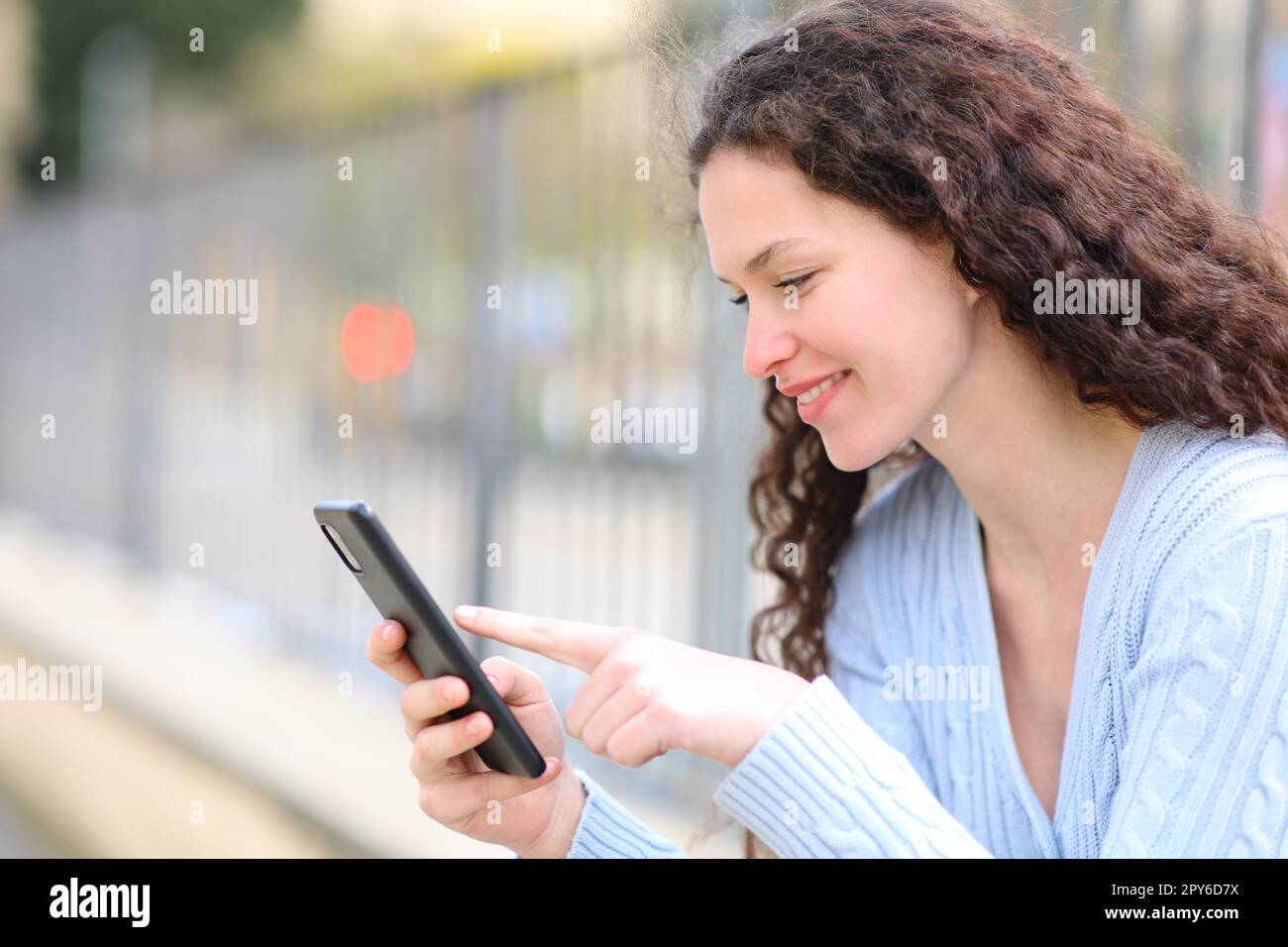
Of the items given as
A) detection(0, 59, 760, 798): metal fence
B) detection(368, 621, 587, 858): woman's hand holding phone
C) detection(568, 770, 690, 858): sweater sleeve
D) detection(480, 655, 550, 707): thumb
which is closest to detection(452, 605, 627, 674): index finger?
detection(368, 621, 587, 858): woman's hand holding phone

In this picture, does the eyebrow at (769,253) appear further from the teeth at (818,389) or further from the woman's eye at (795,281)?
the teeth at (818,389)

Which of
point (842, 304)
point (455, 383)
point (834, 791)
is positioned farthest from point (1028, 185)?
point (455, 383)

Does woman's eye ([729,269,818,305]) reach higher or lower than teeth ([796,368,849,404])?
higher

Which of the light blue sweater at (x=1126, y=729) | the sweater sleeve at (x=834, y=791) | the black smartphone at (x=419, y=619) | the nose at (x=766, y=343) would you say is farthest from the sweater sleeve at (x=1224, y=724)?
the black smartphone at (x=419, y=619)

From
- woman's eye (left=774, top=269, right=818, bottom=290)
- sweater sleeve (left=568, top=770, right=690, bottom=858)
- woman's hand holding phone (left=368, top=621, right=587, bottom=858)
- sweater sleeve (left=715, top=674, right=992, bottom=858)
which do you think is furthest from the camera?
sweater sleeve (left=568, top=770, right=690, bottom=858)

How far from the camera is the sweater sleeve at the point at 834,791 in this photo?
1.45 meters

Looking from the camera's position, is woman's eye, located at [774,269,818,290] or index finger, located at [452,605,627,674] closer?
index finger, located at [452,605,627,674]

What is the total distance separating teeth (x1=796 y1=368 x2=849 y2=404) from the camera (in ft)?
5.75

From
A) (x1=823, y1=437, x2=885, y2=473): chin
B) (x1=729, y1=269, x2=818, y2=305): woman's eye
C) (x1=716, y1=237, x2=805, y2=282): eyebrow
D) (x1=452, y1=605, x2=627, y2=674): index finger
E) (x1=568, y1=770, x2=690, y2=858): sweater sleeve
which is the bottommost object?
(x1=568, y1=770, x2=690, y2=858): sweater sleeve

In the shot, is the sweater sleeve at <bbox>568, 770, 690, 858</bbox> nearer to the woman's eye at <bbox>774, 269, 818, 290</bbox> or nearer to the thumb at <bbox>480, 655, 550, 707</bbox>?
the thumb at <bbox>480, 655, 550, 707</bbox>

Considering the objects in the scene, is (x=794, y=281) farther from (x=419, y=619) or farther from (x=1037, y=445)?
(x=419, y=619)

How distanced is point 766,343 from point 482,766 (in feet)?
2.09
